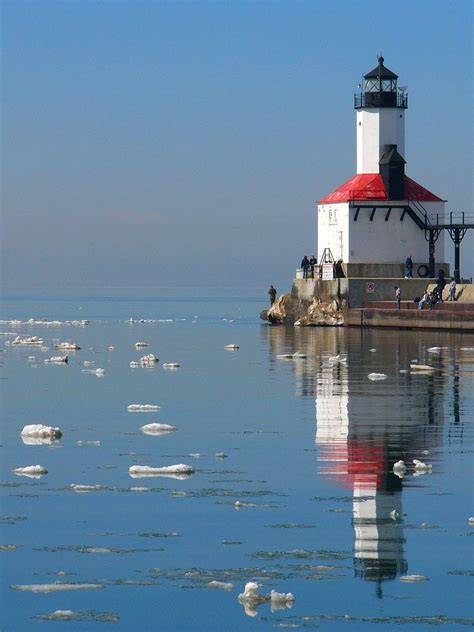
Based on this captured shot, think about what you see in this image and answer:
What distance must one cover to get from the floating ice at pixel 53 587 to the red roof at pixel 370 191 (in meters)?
50.7

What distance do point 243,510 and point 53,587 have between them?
3.18m

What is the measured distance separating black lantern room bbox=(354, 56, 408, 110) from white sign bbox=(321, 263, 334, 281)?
25.0 feet

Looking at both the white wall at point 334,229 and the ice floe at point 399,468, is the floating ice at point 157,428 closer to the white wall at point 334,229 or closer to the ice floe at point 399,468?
the ice floe at point 399,468

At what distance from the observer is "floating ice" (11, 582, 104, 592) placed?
32.8 ft

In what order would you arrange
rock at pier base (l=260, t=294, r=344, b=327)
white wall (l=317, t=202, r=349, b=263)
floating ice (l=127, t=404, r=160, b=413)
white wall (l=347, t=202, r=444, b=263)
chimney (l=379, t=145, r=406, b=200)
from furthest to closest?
1. chimney (l=379, t=145, r=406, b=200)
2. white wall (l=317, t=202, r=349, b=263)
3. white wall (l=347, t=202, r=444, b=263)
4. rock at pier base (l=260, t=294, r=344, b=327)
5. floating ice (l=127, t=404, r=160, b=413)

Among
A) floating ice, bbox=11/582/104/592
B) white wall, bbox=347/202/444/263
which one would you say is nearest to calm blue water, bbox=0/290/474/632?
floating ice, bbox=11/582/104/592

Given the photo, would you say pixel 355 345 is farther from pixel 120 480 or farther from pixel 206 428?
pixel 120 480

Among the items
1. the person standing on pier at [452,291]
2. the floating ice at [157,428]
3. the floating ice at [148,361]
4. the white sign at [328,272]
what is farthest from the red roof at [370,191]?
the floating ice at [157,428]

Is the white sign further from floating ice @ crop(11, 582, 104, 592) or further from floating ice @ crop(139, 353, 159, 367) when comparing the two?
floating ice @ crop(11, 582, 104, 592)

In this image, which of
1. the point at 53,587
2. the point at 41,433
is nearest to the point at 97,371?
the point at 41,433

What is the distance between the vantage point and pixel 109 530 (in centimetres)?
1191

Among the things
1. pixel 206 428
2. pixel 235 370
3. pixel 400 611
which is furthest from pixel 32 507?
pixel 235 370

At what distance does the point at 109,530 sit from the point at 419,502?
10.3 feet

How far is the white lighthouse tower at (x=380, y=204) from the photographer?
196 feet
